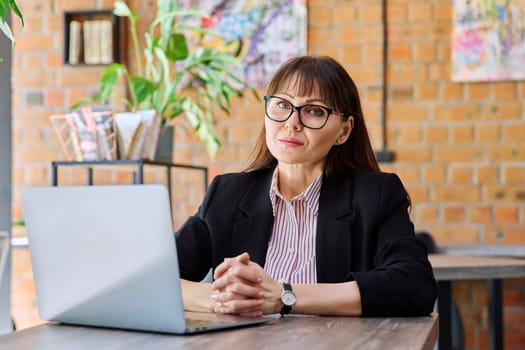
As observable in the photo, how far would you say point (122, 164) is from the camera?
2.93 meters

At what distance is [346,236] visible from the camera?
175 centimetres

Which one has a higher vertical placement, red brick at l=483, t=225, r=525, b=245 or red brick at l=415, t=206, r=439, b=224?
red brick at l=415, t=206, r=439, b=224

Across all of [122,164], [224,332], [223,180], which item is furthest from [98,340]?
[122,164]

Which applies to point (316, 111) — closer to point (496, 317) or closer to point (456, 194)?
point (496, 317)

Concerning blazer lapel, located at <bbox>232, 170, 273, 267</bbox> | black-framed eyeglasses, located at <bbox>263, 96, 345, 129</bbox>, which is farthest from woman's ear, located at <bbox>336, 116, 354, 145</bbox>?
blazer lapel, located at <bbox>232, 170, 273, 267</bbox>

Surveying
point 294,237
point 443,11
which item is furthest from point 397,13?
point 294,237

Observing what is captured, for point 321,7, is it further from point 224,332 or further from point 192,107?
point 224,332

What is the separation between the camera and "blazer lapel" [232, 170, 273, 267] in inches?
71.4

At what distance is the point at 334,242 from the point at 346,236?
0.03m

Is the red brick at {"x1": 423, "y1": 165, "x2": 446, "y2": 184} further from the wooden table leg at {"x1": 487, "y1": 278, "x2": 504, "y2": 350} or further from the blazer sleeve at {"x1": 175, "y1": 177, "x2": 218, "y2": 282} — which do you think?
the blazer sleeve at {"x1": 175, "y1": 177, "x2": 218, "y2": 282}

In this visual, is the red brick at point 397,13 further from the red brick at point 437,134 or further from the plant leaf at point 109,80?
the plant leaf at point 109,80

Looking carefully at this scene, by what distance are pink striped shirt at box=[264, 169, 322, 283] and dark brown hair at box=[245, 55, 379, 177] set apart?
10cm

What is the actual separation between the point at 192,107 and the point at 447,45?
1344 millimetres

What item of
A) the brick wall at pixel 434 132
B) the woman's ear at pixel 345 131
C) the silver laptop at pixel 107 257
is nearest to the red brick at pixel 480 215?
the brick wall at pixel 434 132
